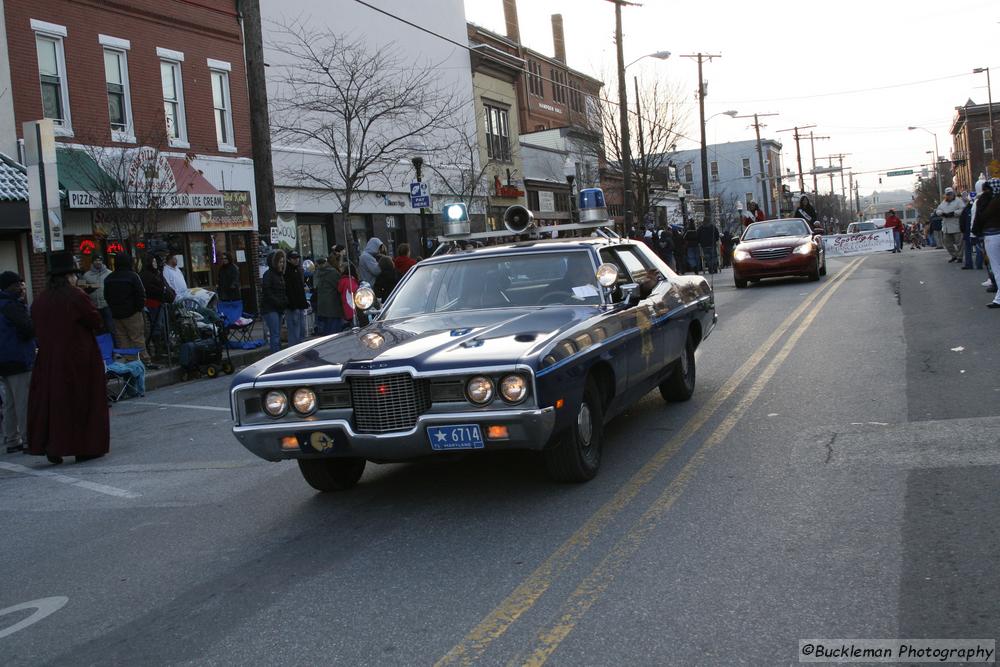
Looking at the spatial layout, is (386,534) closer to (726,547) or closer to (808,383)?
(726,547)

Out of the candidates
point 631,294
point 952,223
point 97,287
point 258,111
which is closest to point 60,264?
point 631,294

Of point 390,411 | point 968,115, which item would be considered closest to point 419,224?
point 390,411

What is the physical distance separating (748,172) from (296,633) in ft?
325

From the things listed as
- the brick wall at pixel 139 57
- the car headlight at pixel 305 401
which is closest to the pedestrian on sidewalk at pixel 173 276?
the brick wall at pixel 139 57

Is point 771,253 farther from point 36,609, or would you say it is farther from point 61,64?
point 36,609

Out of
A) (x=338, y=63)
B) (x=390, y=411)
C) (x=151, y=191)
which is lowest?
(x=390, y=411)

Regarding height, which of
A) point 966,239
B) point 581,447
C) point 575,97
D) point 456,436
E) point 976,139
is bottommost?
point 581,447

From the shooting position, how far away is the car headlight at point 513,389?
18.2ft

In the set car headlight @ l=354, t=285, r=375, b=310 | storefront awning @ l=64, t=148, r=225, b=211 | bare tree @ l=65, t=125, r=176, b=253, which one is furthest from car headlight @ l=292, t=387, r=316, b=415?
storefront awning @ l=64, t=148, r=225, b=211

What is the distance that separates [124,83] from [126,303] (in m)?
9.45

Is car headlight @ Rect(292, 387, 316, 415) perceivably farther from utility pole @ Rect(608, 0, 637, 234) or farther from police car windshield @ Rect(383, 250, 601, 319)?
utility pole @ Rect(608, 0, 637, 234)

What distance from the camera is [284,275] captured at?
1681cm

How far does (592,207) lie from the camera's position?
922 centimetres

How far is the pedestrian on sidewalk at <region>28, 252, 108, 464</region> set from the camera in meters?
9.17
